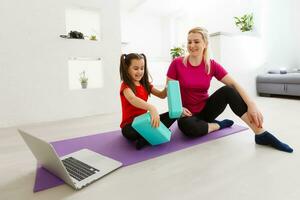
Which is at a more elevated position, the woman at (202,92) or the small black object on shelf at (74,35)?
the small black object on shelf at (74,35)

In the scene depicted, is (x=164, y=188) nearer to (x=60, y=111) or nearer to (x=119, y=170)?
(x=119, y=170)

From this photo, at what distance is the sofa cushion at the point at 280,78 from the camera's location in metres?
3.26

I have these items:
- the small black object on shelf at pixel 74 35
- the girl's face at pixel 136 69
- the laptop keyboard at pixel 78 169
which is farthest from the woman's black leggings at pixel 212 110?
the small black object on shelf at pixel 74 35

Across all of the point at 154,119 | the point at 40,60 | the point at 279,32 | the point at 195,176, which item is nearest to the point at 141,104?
the point at 154,119

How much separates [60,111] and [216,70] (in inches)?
63.7

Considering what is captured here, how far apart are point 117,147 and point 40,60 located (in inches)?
54.0

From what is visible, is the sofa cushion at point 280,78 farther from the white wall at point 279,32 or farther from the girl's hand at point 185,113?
the girl's hand at point 185,113

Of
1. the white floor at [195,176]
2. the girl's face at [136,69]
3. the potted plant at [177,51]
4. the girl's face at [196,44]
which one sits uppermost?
the potted plant at [177,51]

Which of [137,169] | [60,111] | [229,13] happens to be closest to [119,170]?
[137,169]

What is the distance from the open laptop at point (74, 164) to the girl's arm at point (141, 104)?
283mm

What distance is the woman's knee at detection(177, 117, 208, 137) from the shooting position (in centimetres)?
146

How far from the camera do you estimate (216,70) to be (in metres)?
1.53

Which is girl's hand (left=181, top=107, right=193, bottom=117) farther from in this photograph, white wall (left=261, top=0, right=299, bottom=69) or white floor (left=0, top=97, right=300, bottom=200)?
white wall (left=261, top=0, right=299, bottom=69)

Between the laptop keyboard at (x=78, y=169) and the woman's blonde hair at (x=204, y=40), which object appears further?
the woman's blonde hair at (x=204, y=40)
